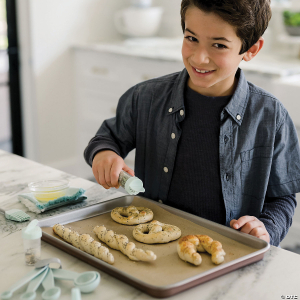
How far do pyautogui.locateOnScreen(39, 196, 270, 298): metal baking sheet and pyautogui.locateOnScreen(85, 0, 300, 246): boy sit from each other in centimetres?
8

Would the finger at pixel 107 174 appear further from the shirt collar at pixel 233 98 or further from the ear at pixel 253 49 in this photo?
the ear at pixel 253 49

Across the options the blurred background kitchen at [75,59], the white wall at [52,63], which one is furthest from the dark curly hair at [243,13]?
the white wall at [52,63]

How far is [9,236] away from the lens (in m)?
0.90

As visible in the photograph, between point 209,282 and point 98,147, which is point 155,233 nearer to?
point 209,282

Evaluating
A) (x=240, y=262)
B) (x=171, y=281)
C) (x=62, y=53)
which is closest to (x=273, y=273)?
(x=240, y=262)

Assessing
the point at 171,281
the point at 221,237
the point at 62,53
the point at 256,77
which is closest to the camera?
the point at 171,281

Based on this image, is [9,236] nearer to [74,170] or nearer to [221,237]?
[221,237]

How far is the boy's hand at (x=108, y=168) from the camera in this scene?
1010 millimetres

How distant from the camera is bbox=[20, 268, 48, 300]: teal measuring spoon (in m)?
0.65

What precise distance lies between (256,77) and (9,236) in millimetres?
1666

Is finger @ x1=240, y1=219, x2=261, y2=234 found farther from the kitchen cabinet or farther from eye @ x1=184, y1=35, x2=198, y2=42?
the kitchen cabinet

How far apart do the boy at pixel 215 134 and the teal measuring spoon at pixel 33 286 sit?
1.09ft

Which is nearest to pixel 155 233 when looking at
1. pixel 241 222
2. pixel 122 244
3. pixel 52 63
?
pixel 122 244

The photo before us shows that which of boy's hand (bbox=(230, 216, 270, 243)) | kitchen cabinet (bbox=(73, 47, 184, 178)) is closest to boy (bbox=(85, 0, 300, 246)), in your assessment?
boy's hand (bbox=(230, 216, 270, 243))
